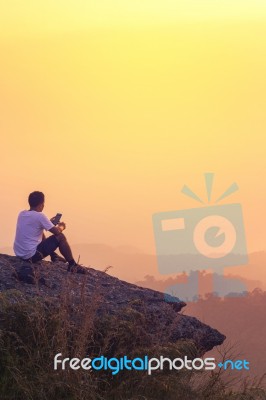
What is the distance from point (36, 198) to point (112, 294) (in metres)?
Result: 1.99

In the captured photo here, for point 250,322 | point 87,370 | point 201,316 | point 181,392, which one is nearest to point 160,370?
point 181,392

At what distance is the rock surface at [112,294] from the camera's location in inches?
487

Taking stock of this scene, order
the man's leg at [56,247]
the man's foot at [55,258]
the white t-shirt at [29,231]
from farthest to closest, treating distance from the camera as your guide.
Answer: the man's foot at [55,258] < the man's leg at [56,247] < the white t-shirt at [29,231]

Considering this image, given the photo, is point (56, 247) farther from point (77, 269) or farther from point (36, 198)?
point (36, 198)

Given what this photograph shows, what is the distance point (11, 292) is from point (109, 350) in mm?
→ 1602

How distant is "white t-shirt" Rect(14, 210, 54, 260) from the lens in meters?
13.1

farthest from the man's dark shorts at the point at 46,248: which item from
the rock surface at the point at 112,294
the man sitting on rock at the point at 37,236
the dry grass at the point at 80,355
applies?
the dry grass at the point at 80,355

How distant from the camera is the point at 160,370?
9.99 meters

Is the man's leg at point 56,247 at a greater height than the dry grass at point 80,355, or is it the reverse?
the man's leg at point 56,247

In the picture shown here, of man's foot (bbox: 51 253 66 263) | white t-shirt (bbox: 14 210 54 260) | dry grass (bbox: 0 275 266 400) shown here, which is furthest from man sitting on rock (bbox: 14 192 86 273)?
dry grass (bbox: 0 275 266 400)

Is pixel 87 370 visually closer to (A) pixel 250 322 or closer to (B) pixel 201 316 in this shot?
(B) pixel 201 316

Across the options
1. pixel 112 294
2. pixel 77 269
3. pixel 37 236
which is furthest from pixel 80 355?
pixel 77 269

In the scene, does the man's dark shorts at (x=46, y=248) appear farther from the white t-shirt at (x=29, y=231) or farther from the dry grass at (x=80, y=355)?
the dry grass at (x=80, y=355)

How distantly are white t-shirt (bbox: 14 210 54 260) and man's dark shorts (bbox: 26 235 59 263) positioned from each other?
70 mm
